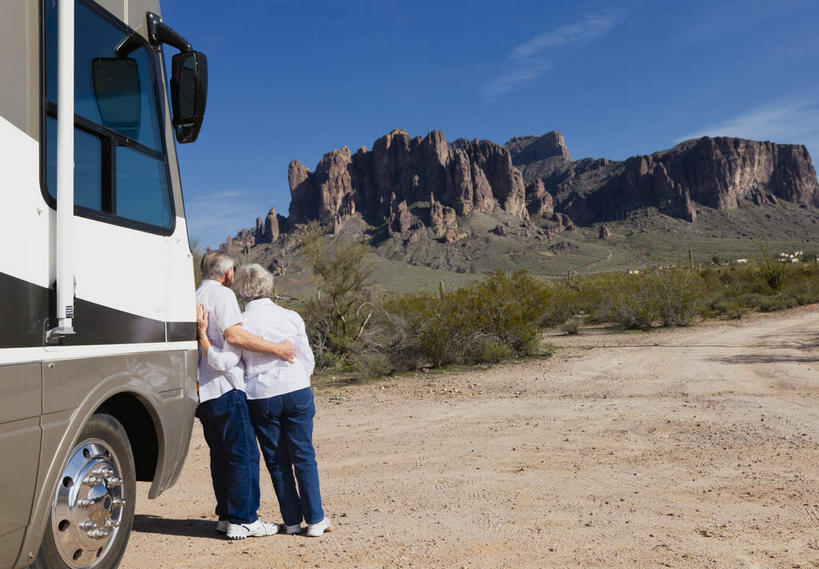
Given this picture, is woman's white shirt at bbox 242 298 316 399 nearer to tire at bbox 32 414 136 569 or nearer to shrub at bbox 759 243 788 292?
tire at bbox 32 414 136 569

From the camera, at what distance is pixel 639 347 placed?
16828 millimetres

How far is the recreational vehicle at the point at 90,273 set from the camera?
2.57 m

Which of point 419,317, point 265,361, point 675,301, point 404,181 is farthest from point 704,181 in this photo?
point 265,361

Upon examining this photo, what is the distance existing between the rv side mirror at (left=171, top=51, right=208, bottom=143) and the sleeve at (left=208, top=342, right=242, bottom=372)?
1.38m

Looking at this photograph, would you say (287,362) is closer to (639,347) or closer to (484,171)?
(639,347)

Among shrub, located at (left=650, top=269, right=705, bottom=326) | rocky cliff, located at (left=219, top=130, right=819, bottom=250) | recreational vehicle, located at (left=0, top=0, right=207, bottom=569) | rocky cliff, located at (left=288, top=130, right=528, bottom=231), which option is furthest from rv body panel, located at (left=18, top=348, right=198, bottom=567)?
rocky cliff, located at (left=288, top=130, right=528, bottom=231)

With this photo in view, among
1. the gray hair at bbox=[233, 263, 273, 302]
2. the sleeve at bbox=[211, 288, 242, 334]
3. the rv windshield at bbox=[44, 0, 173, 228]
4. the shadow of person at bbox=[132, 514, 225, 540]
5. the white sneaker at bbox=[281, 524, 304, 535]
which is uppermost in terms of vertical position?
the rv windshield at bbox=[44, 0, 173, 228]

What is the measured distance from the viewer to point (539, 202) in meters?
139

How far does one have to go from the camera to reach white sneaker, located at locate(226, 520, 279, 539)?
4.13 meters

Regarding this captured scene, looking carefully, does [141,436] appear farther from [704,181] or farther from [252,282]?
[704,181]

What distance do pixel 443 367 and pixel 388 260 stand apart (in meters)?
79.5

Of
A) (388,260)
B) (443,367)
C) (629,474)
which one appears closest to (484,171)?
(388,260)

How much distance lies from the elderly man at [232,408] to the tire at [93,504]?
0.73 m

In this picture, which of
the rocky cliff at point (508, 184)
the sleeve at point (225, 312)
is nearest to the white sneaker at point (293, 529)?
the sleeve at point (225, 312)
